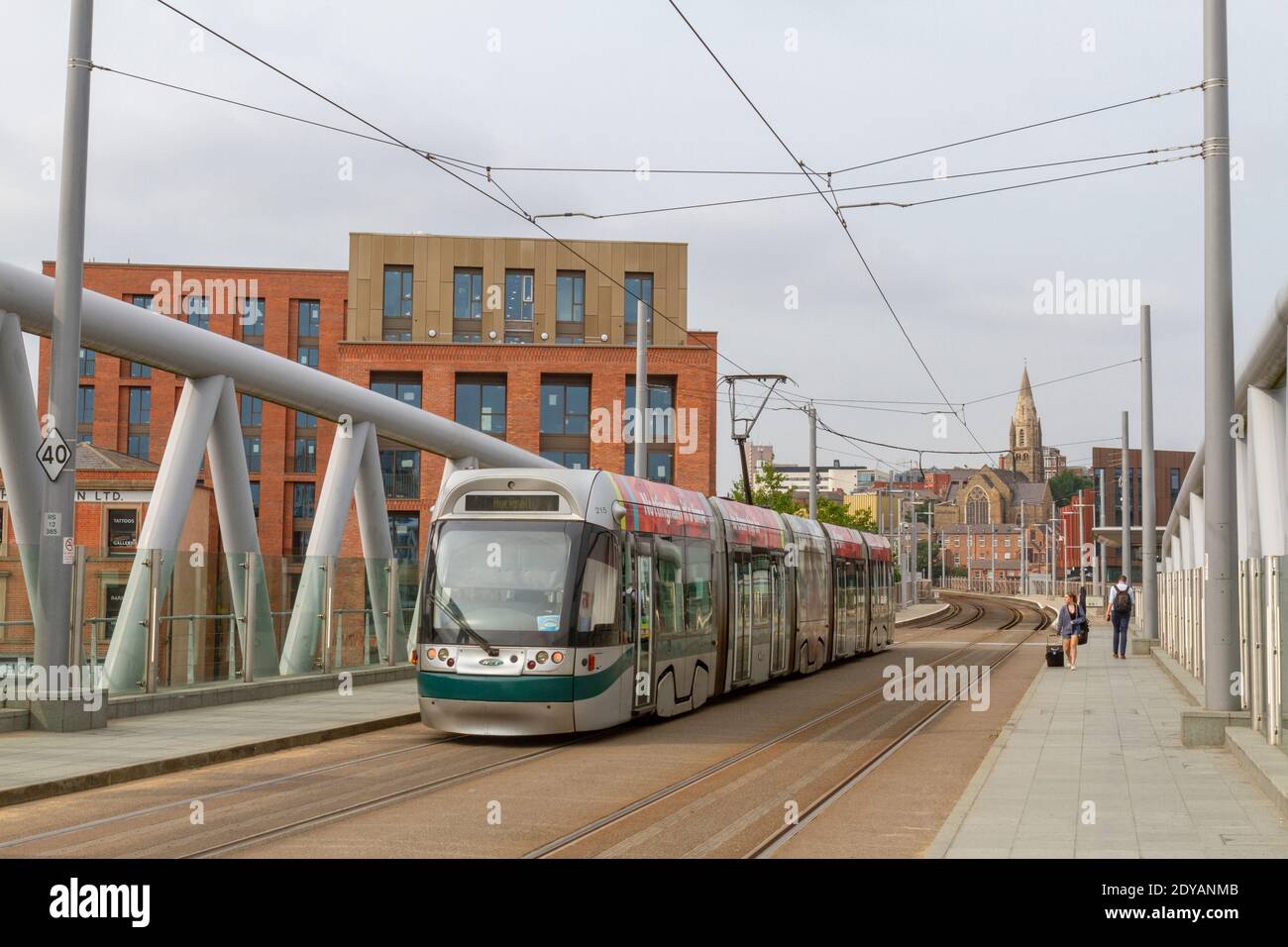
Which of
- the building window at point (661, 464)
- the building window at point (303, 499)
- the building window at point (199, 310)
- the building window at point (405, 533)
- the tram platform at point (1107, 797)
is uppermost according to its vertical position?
the building window at point (199, 310)

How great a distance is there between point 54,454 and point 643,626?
6761 millimetres

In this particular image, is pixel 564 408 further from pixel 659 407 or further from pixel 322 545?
pixel 322 545

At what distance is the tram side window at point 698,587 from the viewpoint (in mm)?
19219

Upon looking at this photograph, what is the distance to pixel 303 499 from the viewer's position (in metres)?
70.0

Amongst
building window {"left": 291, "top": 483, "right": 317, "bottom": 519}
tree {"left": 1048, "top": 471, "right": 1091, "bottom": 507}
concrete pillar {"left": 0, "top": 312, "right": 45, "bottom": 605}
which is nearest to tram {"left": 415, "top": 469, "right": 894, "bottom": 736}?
concrete pillar {"left": 0, "top": 312, "right": 45, "bottom": 605}

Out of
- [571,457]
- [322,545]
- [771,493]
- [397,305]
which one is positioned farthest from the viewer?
[771,493]

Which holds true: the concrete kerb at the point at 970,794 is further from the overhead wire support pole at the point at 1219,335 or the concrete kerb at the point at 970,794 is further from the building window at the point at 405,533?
the building window at the point at 405,533

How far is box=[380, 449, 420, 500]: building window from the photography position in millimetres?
61438

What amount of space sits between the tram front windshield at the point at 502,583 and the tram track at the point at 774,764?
251 centimetres

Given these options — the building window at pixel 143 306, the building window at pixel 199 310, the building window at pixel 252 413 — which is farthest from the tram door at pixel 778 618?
the building window at pixel 199 310

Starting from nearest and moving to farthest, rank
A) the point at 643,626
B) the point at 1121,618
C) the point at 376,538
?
the point at 643,626, the point at 376,538, the point at 1121,618

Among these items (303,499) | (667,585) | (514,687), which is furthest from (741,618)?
(303,499)

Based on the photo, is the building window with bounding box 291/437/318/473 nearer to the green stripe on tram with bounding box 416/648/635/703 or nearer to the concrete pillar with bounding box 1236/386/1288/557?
the green stripe on tram with bounding box 416/648/635/703
